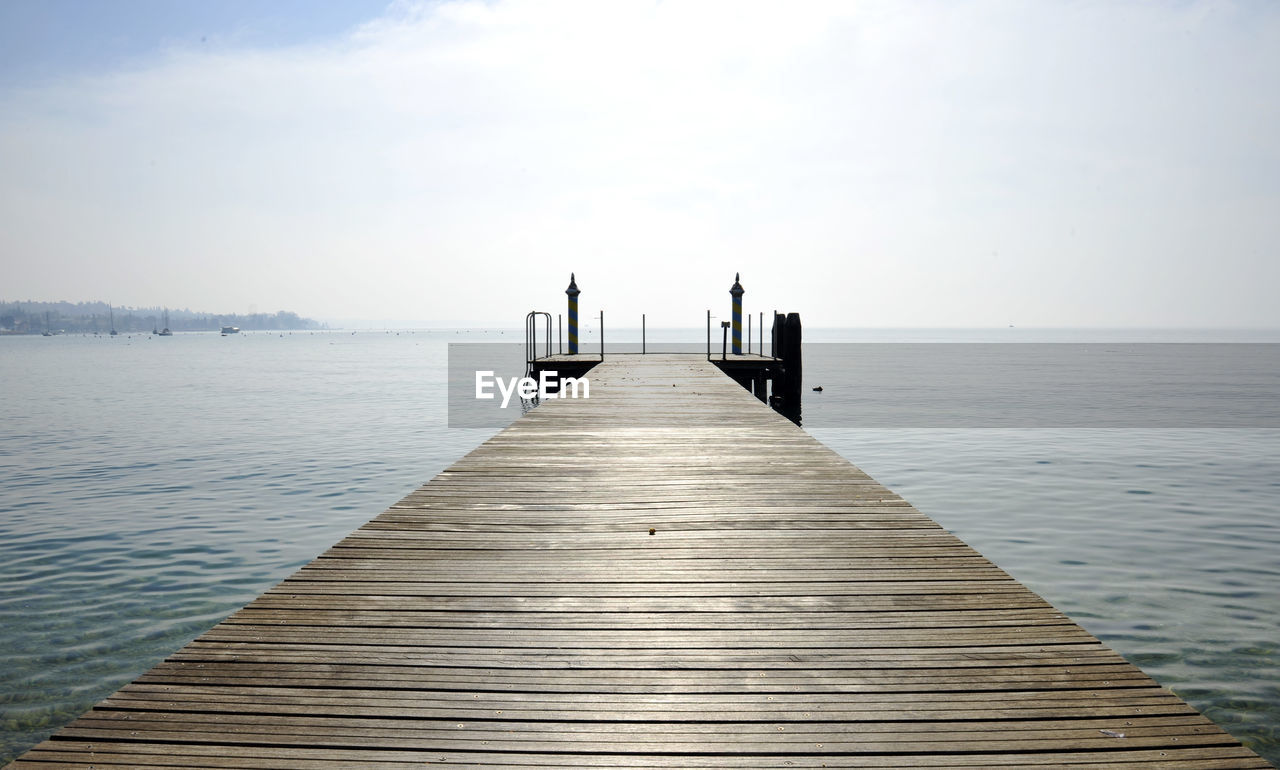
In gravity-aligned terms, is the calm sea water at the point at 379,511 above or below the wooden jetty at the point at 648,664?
below

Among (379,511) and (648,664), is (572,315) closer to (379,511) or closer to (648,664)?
(379,511)

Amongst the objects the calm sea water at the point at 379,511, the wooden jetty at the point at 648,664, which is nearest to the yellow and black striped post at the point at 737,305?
the calm sea water at the point at 379,511

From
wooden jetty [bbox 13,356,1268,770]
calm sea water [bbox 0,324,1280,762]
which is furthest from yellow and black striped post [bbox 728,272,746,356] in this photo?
wooden jetty [bbox 13,356,1268,770]

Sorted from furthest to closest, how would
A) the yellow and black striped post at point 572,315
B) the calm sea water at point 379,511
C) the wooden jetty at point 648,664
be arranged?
the yellow and black striped post at point 572,315
the calm sea water at point 379,511
the wooden jetty at point 648,664

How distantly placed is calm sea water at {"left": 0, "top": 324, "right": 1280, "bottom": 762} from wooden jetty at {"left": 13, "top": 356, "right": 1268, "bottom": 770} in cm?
296

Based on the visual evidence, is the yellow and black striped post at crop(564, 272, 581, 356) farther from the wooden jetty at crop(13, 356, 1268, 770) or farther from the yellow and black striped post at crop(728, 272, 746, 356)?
the wooden jetty at crop(13, 356, 1268, 770)

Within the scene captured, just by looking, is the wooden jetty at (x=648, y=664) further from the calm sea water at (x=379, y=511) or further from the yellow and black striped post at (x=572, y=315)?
the yellow and black striped post at (x=572, y=315)

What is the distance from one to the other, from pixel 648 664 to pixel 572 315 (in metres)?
20.1

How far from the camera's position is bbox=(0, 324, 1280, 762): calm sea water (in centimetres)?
Result: 600

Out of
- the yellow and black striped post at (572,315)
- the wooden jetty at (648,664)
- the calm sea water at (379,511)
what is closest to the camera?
the wooden jetty at (648,664)

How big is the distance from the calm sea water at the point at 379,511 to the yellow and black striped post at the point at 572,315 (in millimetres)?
4033

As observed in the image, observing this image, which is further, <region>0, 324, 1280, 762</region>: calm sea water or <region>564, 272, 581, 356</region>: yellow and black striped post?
<region>564, 272, 581, 356</region>: yellow and black striped post

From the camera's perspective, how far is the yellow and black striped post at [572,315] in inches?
869

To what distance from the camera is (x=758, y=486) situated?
580 centimetres
